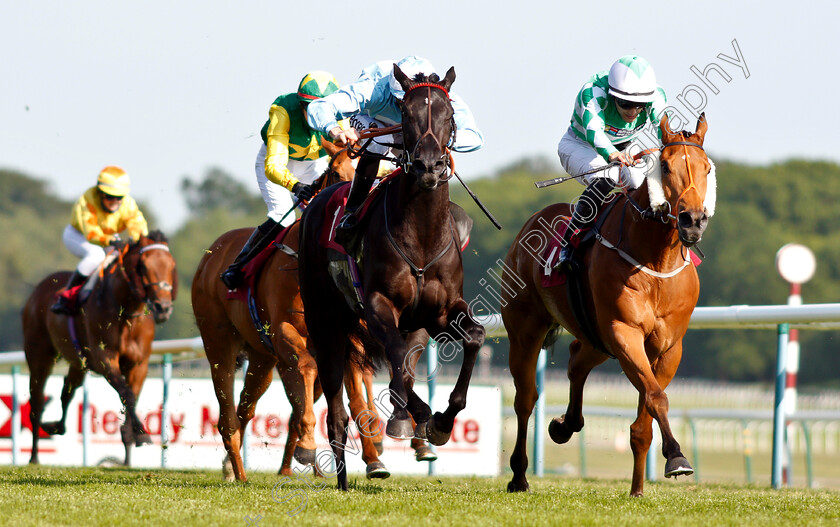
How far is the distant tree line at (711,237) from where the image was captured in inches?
1946

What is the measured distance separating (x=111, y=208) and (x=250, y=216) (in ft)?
198

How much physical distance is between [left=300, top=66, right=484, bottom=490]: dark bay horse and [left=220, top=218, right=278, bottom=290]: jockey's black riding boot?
188 centimetres

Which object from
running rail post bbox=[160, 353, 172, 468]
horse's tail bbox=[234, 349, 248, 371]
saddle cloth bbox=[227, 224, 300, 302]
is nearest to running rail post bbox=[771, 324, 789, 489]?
saddle cloth bbox=[227, 224, 300, 302]

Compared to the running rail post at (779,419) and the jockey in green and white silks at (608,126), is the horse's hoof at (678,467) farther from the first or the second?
the running rail post at (779,419)

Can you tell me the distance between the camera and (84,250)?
1227cm

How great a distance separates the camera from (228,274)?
822 cm

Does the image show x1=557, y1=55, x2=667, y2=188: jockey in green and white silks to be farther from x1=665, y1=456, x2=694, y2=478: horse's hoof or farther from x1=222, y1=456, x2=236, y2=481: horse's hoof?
x1=222, y1=456, x2=236, y2=481: horse's hoof

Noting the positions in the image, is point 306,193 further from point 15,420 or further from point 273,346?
point 15,420

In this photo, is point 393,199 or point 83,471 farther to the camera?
point 83,471

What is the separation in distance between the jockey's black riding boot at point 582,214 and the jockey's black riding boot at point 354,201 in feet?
4.18

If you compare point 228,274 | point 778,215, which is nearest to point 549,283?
point 228,274

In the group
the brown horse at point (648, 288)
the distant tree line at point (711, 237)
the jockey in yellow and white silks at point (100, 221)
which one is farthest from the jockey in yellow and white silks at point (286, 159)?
the distant tree line at point (711, 237)

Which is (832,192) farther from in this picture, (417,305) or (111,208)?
(417,305)

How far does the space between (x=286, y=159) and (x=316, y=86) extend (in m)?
0.57
